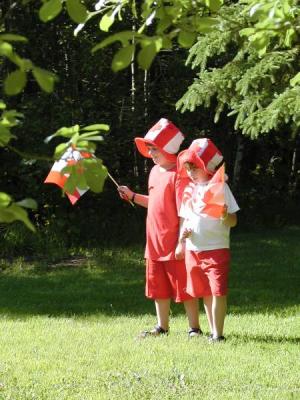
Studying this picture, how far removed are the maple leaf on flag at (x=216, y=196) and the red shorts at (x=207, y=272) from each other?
0.31 metres

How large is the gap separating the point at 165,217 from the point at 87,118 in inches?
289

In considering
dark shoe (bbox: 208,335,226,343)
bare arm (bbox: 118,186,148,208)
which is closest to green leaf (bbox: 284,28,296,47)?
bare arm (bbox: 118,186,148,208)

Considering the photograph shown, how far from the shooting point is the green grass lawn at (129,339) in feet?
15.5

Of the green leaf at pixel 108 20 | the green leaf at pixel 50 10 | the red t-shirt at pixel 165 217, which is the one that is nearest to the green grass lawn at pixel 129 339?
the red t-shirt at pixel 165 217

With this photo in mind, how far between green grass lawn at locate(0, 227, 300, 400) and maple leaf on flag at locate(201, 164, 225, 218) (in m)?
0.99

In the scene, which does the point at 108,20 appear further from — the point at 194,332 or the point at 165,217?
the point at 194,332

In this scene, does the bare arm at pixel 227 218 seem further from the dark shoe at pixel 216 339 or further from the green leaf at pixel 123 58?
the green leaf at pixel 123 58

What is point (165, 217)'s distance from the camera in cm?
614

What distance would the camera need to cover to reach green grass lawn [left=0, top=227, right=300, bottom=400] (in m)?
4.74

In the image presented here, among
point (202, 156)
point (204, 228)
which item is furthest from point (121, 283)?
point (202, 156)

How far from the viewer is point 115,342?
20.0 ft

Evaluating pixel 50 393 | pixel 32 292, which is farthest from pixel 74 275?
pixel 50 393

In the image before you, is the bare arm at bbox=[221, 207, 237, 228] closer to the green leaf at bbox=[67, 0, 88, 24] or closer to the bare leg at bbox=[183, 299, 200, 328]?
the bare leg at bbox=[183, 299, 200, 328]

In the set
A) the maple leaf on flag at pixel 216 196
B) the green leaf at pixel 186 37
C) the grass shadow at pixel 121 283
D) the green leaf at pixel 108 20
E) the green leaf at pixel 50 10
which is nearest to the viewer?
the green leaf at pixel 50 10
